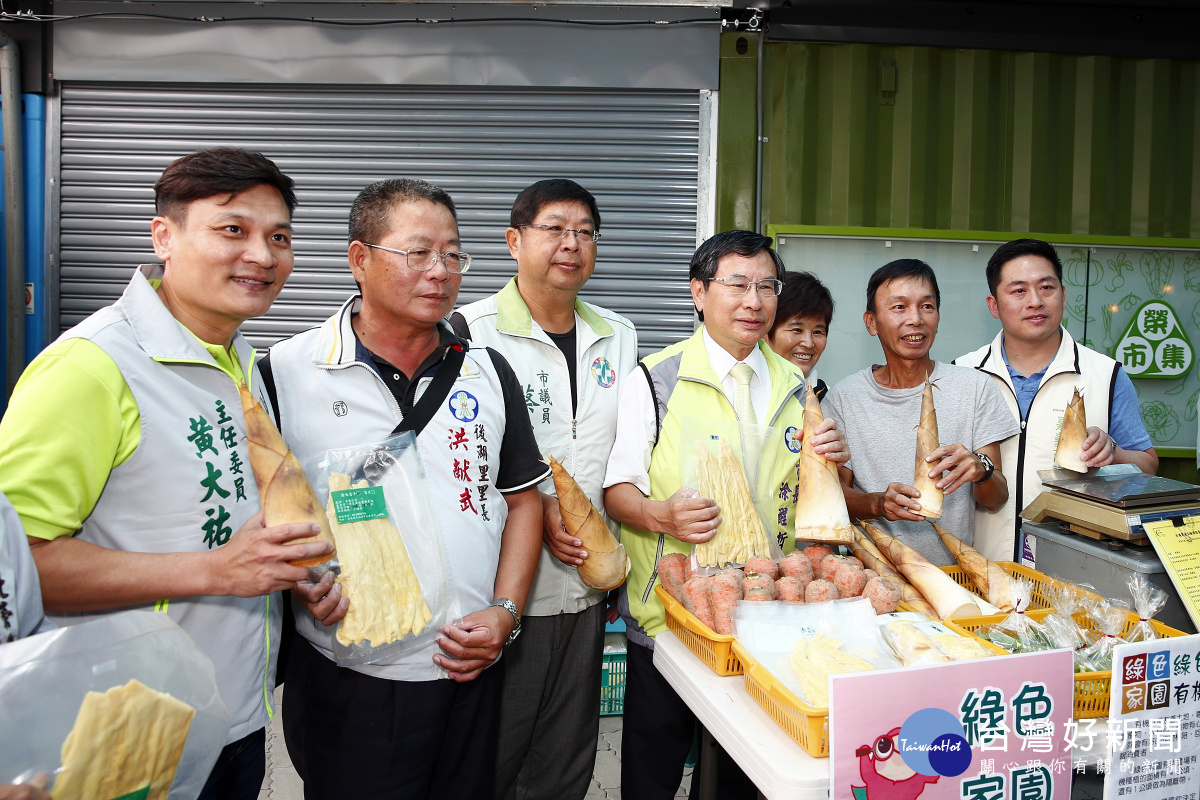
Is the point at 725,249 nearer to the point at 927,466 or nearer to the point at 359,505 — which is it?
the point at 927,466

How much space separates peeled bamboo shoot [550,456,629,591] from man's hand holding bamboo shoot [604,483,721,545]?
13 cm

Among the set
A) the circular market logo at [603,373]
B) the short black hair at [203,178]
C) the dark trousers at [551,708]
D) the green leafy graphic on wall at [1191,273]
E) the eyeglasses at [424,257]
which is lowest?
the dark trousers at [551,708]

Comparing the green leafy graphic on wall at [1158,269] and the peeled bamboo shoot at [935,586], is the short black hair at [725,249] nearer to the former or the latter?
the peeled bamboo shoot at [935,586]

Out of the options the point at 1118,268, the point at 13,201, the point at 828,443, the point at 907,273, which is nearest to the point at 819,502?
the point at 828,443

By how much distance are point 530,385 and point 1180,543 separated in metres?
2.22

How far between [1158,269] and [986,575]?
399 centimetres

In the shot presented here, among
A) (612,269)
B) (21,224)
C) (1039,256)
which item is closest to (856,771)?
(1039,256)

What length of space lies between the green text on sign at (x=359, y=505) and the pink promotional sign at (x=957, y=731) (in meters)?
1.14

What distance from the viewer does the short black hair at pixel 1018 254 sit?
296cm

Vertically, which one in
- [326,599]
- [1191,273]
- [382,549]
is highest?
[1191,273]

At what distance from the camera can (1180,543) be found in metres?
2.17

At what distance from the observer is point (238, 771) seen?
1.81m

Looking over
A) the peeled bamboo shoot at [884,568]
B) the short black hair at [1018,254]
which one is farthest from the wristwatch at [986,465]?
the short black hair at [1018,254]

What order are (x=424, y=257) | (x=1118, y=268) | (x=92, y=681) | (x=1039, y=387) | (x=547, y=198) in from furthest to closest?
1. (x=1118, y=268)
2. (x=1039, y=387)
3. (x=547, y=198)
4. (x=424, y=257)
5. (x=92, y=681)
